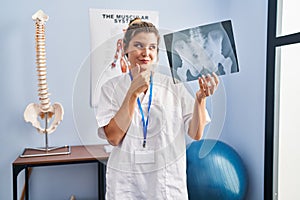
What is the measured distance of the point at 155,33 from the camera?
2.93 feet

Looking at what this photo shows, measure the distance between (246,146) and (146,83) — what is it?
137cm

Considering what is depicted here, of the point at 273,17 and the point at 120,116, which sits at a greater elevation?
the point at 273,17

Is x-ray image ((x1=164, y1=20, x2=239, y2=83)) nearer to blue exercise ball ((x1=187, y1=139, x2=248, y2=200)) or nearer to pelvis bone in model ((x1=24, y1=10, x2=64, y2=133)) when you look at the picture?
blue exercise ball ((x1=187, y1=139, x2=248, y2=200))

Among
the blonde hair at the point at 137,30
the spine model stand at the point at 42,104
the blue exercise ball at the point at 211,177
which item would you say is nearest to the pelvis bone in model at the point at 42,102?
the spine model stand at the point at 42,104

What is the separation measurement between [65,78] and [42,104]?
28 cm

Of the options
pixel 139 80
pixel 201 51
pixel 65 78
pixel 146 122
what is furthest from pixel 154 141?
pixel 65 78

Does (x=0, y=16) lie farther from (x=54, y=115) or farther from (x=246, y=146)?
(x=246, y=146)

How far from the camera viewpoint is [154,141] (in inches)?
37.7

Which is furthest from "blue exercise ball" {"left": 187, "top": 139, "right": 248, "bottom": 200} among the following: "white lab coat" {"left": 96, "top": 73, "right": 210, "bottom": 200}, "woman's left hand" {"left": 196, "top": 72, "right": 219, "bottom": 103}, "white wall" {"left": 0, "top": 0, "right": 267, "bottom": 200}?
"woman's left hand" {"left": 196, "top": 72, "right": 219, "bottom": 103}

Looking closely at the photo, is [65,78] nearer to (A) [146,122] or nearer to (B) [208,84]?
(A) [146,122]

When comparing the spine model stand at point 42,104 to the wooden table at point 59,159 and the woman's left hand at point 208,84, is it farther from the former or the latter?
the woman's left hand at point 208,84

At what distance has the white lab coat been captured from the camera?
37.0 inches

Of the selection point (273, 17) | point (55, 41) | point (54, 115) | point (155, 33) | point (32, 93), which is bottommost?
point (54, 115)

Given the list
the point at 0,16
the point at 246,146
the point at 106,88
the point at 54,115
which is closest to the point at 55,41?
the point at 0,16
